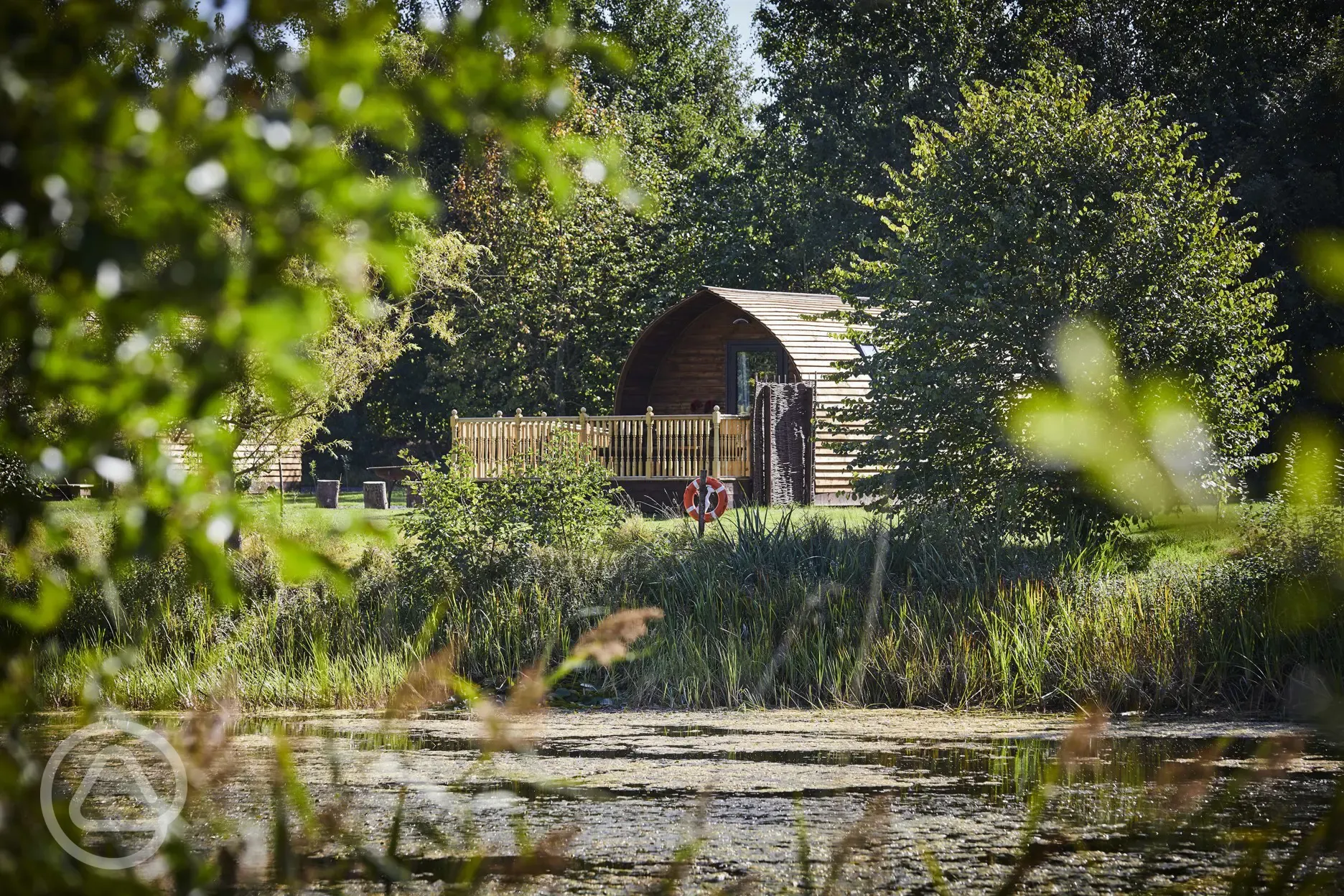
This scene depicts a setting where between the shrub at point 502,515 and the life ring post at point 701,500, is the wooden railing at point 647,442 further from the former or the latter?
the shrub at point 502,515

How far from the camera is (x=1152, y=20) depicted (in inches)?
1243

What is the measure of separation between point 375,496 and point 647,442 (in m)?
5.24

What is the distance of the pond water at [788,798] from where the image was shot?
494 cm

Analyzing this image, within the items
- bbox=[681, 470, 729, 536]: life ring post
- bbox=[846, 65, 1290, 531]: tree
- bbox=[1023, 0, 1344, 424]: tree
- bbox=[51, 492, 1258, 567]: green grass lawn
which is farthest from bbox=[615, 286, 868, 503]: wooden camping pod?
bbox=[681, 470, 729, 536]: life ring post

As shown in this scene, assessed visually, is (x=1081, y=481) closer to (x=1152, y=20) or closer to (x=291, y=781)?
(x=291, y=781)

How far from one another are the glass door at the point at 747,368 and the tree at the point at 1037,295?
1440 cm

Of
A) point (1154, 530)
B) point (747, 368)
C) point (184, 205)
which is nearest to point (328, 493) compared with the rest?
point (747, 368)

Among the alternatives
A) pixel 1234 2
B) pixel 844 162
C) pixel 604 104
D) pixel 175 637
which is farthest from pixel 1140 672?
pixel 604 104

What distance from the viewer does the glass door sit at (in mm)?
28734

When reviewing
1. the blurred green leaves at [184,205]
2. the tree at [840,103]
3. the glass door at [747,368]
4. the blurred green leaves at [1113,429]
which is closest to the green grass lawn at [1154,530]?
the blurred green leaves at [1113,429]

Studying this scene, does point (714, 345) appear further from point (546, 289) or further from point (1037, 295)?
point (1037, 295)

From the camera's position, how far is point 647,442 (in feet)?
78.0

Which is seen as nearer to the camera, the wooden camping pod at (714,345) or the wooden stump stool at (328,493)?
the wooden camping pod at (714,345)

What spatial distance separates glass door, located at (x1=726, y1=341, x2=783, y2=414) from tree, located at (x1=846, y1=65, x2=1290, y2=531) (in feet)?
47.2
